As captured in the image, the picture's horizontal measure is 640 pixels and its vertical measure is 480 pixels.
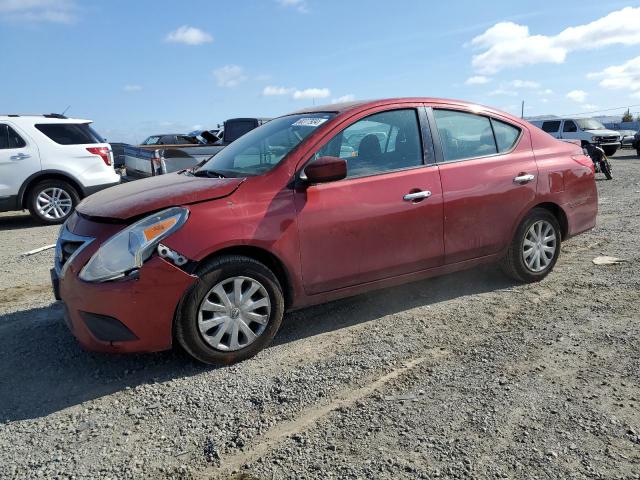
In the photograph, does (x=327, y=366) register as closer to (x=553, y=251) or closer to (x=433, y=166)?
(x=433, y=166)

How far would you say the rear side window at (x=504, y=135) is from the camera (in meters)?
4.83

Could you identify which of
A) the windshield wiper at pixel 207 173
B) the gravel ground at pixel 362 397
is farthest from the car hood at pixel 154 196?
the gravel ground at pixel 362 397

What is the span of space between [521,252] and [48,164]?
26.3 ft

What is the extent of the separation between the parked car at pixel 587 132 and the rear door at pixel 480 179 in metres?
19.9

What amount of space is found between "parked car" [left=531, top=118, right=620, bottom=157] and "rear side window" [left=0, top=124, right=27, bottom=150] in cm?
2075

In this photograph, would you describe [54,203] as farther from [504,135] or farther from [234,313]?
[504,135]

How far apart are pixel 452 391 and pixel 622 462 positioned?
0.92 metres

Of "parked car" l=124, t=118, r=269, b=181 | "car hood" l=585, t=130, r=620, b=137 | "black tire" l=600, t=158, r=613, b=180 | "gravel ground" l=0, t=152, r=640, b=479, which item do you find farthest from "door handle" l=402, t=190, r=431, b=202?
"car hood" l=585, t=130, r=620, b=137

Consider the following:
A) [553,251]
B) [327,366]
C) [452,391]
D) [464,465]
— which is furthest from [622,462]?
[553,251]

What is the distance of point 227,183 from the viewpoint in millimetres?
3674

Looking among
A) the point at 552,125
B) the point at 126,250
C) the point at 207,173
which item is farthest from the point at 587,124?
the point at 126,250

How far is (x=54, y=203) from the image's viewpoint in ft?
31.1

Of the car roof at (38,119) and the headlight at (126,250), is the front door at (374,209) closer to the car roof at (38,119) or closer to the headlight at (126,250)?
the headlight at (126,250)

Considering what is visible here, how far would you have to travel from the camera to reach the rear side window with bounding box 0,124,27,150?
9.15 m
